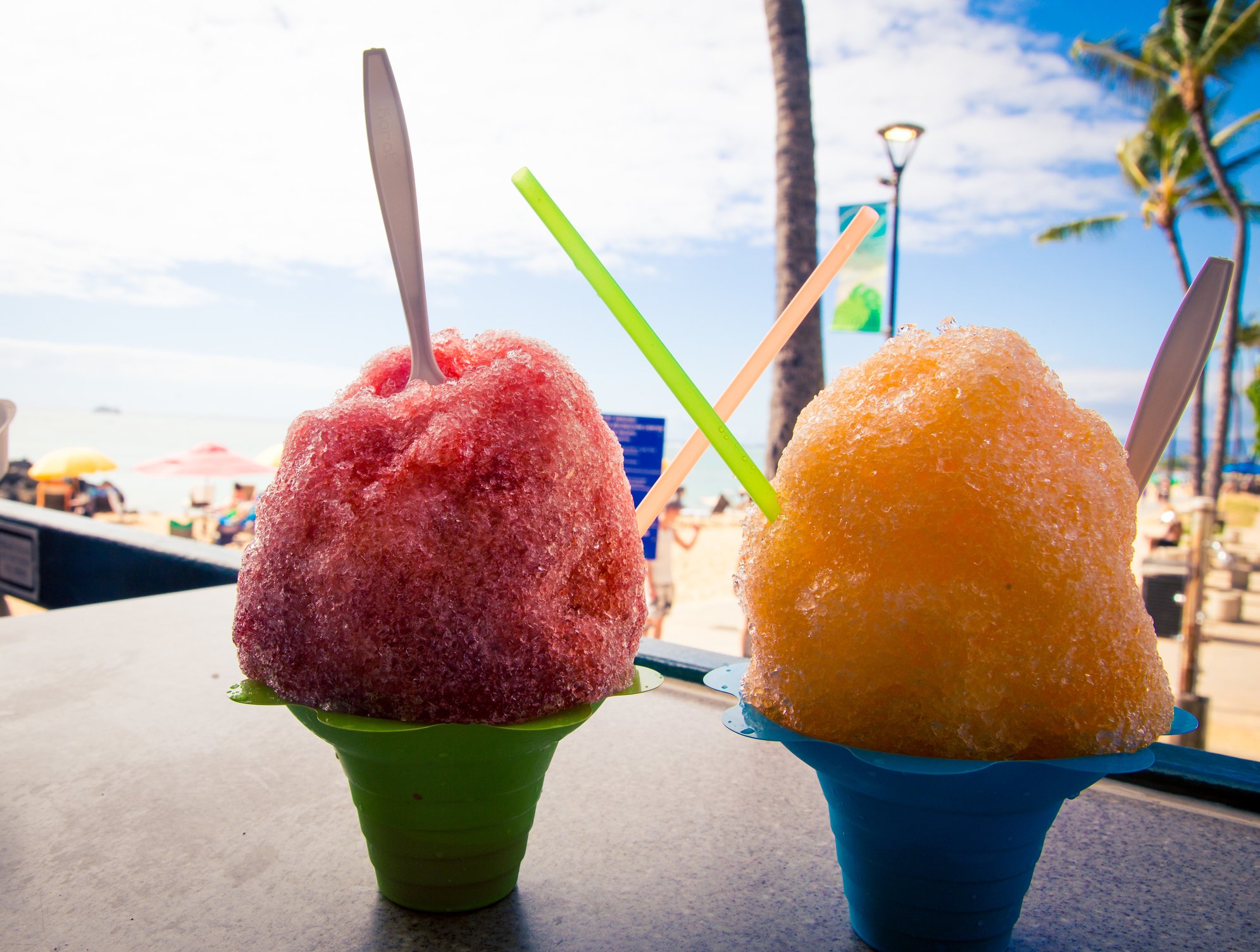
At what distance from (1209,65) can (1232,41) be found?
1.22 feet

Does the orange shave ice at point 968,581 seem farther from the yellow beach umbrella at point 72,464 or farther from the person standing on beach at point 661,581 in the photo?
the yellow beach umbrella at point 72,464

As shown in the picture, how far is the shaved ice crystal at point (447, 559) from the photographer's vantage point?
26.9 inches

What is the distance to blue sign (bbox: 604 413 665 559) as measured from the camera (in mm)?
2783

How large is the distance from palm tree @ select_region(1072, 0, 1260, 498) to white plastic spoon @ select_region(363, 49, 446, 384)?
12637 mm

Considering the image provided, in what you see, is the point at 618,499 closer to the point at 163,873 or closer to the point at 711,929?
the point at 711,929

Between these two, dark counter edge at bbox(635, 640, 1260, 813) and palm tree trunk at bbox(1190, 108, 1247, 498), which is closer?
dark counter edge at bbox(635, 640, 1260, 813)

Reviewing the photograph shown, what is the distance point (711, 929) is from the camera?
0.75m

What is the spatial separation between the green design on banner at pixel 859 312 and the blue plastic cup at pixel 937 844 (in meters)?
4.21

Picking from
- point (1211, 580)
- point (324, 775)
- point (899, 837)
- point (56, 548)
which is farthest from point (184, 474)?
point (1211, 580)

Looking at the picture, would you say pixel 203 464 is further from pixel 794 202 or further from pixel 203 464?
pixel 794 202

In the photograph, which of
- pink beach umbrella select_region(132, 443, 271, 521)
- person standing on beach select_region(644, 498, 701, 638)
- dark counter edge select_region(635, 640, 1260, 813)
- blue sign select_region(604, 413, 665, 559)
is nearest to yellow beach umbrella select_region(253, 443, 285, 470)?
pink beach umbrella select_region(132, 443, 271, 521)

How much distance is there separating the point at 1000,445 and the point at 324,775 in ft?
3.02

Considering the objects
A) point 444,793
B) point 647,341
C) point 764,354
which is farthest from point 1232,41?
point 444,793

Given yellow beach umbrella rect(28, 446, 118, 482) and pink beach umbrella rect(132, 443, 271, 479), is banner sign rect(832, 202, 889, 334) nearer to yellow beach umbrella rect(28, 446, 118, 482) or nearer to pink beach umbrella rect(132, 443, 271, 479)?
pink beach umbrella rect(132, 443, 271, 479)
